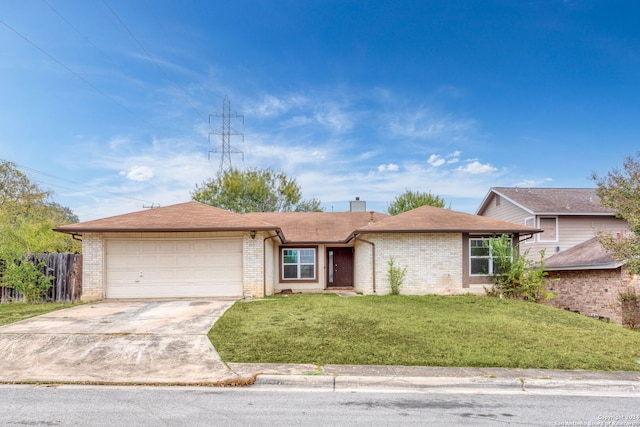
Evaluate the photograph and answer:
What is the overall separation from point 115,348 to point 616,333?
1040 cm

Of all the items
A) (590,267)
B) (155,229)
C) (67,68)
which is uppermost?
(67,68)

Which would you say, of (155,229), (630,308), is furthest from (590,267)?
(155,229)

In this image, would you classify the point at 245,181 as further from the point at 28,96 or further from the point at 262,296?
the point at 262,296

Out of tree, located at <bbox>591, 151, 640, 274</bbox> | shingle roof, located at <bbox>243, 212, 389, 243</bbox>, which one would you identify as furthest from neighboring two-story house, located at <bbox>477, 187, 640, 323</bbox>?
shingle roof, located at <bbox>243, 212, 389, 243</bbox>

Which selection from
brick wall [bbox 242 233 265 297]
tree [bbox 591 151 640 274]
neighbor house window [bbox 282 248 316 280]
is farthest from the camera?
neighbor house window [bbox 282 248 316 280]

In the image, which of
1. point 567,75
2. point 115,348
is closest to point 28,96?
point 115,348

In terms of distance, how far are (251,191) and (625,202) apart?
98.6ft

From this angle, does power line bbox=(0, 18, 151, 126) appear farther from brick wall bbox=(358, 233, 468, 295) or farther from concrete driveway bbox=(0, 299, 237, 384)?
brick wall bbox=(358, 233, 468, 295)

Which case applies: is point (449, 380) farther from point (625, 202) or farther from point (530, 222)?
point (530, 222)

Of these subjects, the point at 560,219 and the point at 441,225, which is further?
the point at 560,219

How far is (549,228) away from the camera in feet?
66.5

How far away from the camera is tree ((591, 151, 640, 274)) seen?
1064 centimetres

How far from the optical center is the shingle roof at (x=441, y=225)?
1488 cm

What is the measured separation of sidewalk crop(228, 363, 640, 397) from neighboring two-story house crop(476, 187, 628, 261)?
603 inches
